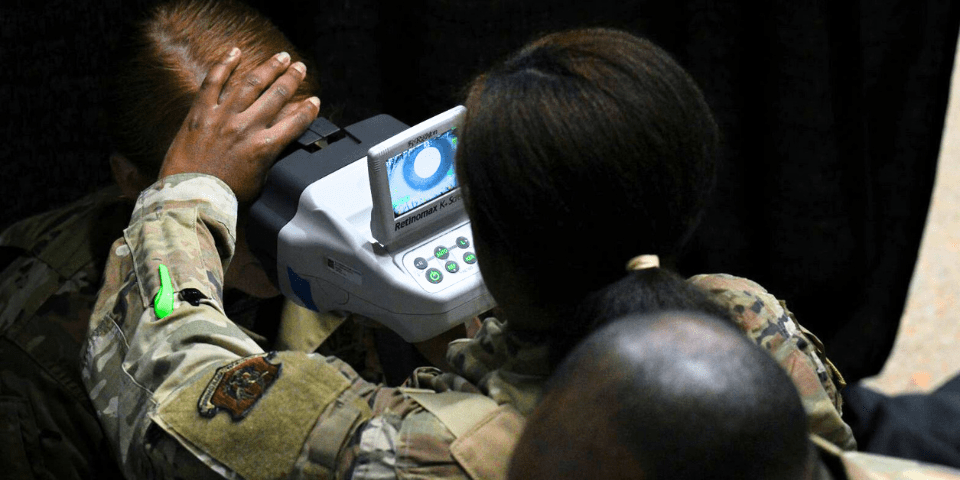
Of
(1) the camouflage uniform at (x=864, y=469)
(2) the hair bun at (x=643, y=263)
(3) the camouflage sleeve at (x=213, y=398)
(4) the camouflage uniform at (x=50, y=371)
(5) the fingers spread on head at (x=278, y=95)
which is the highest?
(5) the fingers spread on head at (x=278, y=95)

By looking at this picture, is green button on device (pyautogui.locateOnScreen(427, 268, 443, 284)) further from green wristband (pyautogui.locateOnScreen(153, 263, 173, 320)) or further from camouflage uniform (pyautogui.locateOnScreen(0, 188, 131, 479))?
camouflage uniform (pyautogui.locateOnScreen(0, 188, 131, 479))

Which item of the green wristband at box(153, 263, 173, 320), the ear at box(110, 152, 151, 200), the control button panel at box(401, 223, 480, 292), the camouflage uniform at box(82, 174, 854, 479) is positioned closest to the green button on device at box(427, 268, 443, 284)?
the control button panel at box(401, 223, 480, 292)

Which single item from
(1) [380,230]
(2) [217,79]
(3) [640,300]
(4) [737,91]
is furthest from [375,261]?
(4) [737,91]

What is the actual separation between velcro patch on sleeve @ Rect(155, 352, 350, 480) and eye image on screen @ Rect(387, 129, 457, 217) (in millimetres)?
255

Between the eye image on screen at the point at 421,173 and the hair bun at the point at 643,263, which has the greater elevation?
the hair bun at the point at 643,263

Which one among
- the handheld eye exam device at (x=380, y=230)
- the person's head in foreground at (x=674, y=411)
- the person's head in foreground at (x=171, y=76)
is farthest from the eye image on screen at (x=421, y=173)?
the person's head in foreground at (x=674, y=411)

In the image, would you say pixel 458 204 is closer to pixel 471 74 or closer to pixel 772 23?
pixel 471 74

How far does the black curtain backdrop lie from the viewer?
1.82m

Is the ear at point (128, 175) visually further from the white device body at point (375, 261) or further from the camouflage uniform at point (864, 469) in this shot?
the camouflage uniform at point (864, 469)

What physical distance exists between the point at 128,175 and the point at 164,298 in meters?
0.46

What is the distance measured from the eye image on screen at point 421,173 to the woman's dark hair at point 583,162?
0.25m

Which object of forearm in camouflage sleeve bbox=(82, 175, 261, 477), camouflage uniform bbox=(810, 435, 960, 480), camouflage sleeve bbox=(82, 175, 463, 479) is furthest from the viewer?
forearm in camouflage sleeve bbox=(82, 175, 261, 477)

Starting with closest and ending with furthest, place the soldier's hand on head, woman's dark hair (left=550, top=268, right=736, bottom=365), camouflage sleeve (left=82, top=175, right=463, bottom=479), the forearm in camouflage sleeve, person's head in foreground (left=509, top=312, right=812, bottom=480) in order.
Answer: person's head in foreground (left=509, top=312, right=812, bottom=480) → woman's dark hair (left=550, top=268, right=736, bottom=365) → camouflage sleeve (left=82, top=175, right=463, bottom=479) → the forearm in camouflage sleeve → the soldier's hand on head

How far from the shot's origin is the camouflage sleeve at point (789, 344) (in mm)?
995
